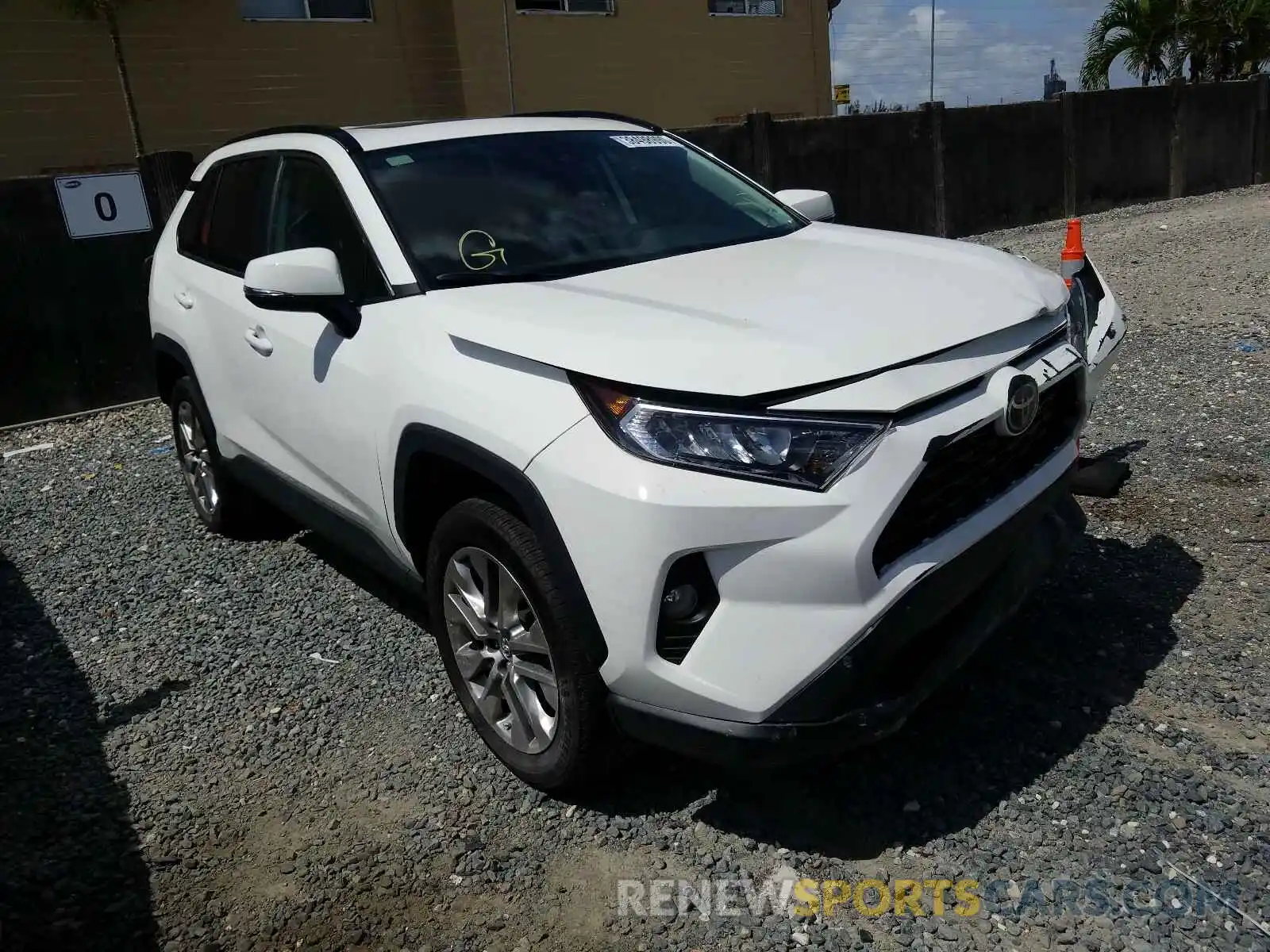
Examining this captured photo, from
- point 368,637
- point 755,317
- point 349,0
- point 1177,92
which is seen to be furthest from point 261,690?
point 1177,92

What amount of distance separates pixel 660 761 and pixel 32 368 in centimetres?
706


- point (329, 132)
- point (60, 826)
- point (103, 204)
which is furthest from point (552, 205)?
point (103, 204)

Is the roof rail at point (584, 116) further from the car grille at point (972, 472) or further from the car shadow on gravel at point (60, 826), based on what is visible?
the car shadow on gravel at point (60, 826)

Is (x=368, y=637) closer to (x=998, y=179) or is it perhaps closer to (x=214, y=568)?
(x=214, y=568)

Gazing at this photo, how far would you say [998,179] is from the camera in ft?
47.3

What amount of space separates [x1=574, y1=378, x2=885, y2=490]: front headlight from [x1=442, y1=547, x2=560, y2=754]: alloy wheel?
612 mm

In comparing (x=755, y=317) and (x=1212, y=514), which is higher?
(x=755, y=317)

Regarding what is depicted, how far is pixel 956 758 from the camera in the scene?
3006 mm

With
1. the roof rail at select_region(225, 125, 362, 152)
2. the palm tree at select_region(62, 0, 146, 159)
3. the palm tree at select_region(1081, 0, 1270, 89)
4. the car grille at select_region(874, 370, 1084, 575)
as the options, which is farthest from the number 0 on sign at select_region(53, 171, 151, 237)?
the palm tree at select_region(1081, 0, 1270, 89)

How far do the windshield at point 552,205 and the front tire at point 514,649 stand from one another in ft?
2.67

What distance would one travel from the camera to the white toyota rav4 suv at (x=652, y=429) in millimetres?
2355

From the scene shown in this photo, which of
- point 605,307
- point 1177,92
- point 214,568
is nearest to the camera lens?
point 605,307

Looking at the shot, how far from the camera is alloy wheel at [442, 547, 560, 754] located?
2846 millimetres

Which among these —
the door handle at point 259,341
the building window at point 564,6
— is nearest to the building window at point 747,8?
the building window at point 564,6
